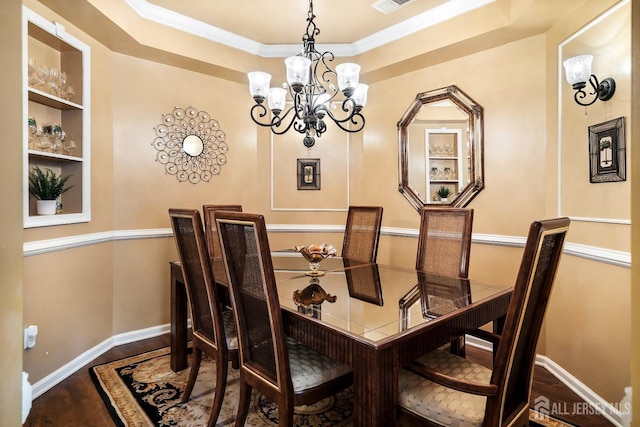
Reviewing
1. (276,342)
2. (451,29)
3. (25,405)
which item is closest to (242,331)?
(276,342)

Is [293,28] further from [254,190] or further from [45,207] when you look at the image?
[45,207]

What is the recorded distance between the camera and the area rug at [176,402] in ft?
6.27

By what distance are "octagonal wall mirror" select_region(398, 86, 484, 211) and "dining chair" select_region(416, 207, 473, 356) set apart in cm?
83

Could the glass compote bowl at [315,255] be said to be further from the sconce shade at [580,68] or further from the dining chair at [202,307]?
the sconce shade at [580,68]

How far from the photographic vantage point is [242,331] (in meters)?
1.60

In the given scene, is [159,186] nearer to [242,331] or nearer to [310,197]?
[310,197]

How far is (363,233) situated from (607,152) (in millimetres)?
1651

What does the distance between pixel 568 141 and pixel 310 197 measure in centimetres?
235

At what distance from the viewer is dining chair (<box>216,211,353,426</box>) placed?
1384 mm

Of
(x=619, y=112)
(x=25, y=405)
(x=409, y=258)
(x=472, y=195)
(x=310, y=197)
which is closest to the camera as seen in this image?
(x=25, y=405)

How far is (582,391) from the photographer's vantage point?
2.18m

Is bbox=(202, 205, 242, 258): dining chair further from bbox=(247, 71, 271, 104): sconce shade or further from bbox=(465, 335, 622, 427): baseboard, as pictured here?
bbox=(465, 335, 622, 427): baseboard

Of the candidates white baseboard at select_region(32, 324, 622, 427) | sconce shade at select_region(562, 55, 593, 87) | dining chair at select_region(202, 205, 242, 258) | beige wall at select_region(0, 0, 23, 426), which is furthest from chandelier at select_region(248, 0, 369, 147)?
white baseboard at select_region(32, 324, 622, 427)

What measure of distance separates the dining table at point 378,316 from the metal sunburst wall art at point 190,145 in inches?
61.3
